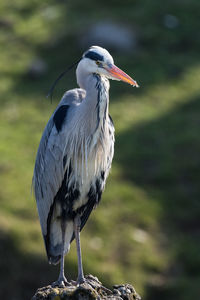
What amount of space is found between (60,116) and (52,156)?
1.40 feet

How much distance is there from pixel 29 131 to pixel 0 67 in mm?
2859

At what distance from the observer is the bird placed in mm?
6117

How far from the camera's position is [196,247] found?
10500 mm

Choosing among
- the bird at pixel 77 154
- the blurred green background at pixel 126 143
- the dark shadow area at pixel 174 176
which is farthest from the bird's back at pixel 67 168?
the dark shadow area at pixel 174 176

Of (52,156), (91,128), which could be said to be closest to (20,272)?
(52,156)

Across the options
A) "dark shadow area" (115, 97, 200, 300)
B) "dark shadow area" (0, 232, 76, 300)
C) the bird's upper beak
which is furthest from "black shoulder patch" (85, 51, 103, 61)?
"dark shadow area" (115, 97, 200, 300)

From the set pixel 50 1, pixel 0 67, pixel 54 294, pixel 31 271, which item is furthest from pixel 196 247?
pixel 50 1

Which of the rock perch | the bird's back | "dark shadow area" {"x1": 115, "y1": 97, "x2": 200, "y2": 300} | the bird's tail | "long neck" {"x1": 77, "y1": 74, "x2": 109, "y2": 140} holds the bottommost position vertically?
the rock perch

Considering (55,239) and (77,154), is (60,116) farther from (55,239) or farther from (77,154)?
(55,239)

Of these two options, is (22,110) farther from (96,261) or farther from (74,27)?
(96,261)

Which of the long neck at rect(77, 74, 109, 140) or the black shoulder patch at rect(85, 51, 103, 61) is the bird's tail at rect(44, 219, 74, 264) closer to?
the long neck at rect(77, 74, 109, 140)

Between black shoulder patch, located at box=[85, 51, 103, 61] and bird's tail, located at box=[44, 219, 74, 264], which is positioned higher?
black shoulder patch, located at box=[85, 51, 103, 61]

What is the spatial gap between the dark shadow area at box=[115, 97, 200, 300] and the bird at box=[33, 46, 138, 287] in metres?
3.48

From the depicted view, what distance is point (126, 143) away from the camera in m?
13.1
